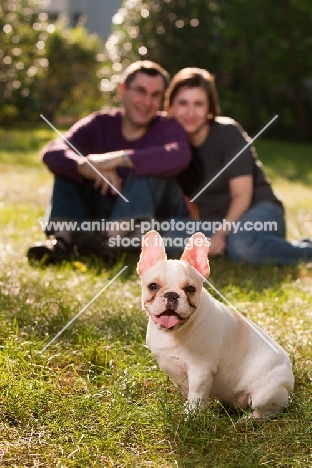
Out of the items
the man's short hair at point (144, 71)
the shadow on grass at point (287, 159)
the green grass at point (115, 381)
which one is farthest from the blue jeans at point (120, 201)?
the shadow on grass at point (287, 159)

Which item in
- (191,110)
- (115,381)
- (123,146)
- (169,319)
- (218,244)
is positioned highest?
(191,110)

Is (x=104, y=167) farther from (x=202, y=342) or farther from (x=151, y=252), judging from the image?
(x=202, y=342)

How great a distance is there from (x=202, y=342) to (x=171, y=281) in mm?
217

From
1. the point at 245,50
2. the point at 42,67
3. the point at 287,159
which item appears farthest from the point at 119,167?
the point at 42,67

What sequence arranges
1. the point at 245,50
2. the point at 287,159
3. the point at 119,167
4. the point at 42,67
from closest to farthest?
the point at 119,167 < the point at 287,159 < the point at 245,50 < the point at 42,67

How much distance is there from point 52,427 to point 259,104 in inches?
418

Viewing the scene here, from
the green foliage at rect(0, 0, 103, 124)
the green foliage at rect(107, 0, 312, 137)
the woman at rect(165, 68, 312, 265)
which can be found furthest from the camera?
the green foliage at rect(0, 0, 103, 124)

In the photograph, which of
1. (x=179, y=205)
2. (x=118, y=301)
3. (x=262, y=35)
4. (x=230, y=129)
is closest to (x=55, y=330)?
(x=118, y=301)

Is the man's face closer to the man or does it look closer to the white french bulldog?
the man

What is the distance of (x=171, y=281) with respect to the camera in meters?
1.93

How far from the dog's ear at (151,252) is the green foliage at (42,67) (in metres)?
10.0

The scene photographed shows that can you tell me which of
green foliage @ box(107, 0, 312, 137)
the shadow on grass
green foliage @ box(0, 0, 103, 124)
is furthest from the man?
green foliage @ box(0, 0, 103, 124)

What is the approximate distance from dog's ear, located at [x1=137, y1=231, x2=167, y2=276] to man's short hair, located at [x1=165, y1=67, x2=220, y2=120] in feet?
6.90

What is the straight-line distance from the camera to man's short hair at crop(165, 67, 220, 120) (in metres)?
3.98
